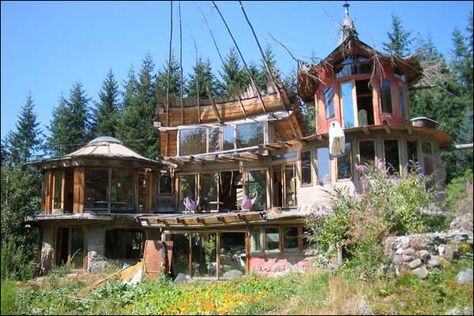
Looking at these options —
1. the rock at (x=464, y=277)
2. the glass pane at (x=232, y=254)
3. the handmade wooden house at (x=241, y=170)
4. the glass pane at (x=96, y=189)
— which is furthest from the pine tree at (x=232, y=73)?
the rock at (x=464, y=277)

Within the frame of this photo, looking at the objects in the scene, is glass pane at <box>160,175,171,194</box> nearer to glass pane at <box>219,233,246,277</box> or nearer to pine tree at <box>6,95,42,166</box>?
glass pane at <box>219,233,246,277</box>

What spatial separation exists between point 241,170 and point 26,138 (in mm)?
26333

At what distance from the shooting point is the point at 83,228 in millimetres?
22000

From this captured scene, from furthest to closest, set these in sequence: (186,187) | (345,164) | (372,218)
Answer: (186,187)
(345,164)
(372,218)

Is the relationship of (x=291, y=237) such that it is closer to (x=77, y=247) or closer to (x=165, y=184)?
(x=165, y=184)

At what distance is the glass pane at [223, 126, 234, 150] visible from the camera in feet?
82.2

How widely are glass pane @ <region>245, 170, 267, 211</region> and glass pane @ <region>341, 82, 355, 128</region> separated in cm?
556

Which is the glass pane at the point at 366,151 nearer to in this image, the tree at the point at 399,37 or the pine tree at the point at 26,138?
the tree at the point at 399,37

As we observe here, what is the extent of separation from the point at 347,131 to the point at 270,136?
22.5 feet

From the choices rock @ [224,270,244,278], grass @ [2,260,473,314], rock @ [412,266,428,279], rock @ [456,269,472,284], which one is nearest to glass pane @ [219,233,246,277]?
rock @ [224,270,244,278]

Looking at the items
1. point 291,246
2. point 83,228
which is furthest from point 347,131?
point 83,228

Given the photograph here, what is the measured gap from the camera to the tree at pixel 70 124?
128 feet

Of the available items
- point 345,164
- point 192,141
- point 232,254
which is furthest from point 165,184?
point 345,164

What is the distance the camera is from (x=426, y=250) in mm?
11562
